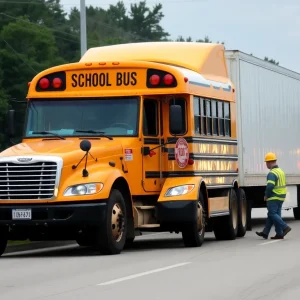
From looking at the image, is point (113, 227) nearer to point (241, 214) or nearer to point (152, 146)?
point (152, 146)

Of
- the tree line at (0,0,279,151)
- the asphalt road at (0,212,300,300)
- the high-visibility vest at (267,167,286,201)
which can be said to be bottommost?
the asphalt road at (0,212,300,300)

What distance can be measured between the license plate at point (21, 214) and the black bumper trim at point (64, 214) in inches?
1.9

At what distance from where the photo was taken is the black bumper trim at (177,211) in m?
20.8

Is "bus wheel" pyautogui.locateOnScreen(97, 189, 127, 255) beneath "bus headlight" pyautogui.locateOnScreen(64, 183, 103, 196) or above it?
beneath

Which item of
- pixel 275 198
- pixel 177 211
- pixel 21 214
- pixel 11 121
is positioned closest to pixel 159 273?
pixel 21 214

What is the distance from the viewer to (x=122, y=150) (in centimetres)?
2045

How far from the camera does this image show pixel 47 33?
11644 cm

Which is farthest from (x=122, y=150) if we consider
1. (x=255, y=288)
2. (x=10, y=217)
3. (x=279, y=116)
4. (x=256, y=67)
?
(x=279, y=116)

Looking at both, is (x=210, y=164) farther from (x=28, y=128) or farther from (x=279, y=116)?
(x=279, y=116)

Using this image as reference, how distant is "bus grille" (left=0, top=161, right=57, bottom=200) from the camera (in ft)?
62.8

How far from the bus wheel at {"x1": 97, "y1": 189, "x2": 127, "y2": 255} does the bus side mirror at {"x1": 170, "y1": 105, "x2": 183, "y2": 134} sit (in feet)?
5.01

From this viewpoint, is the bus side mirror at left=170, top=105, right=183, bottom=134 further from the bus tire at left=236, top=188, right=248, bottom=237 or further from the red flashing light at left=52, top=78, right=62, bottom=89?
the bus tire at left=236, top=188, right=248, bottom=237

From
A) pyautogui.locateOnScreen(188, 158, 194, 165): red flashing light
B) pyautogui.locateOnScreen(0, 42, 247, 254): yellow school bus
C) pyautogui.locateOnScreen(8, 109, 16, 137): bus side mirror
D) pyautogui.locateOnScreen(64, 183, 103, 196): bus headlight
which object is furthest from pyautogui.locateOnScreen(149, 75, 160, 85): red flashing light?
pyautogui.locateOnScreen(64, 183, 103, 196): bus headlight

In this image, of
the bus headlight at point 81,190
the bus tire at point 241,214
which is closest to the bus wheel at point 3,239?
the bus headlight at point 81,190
